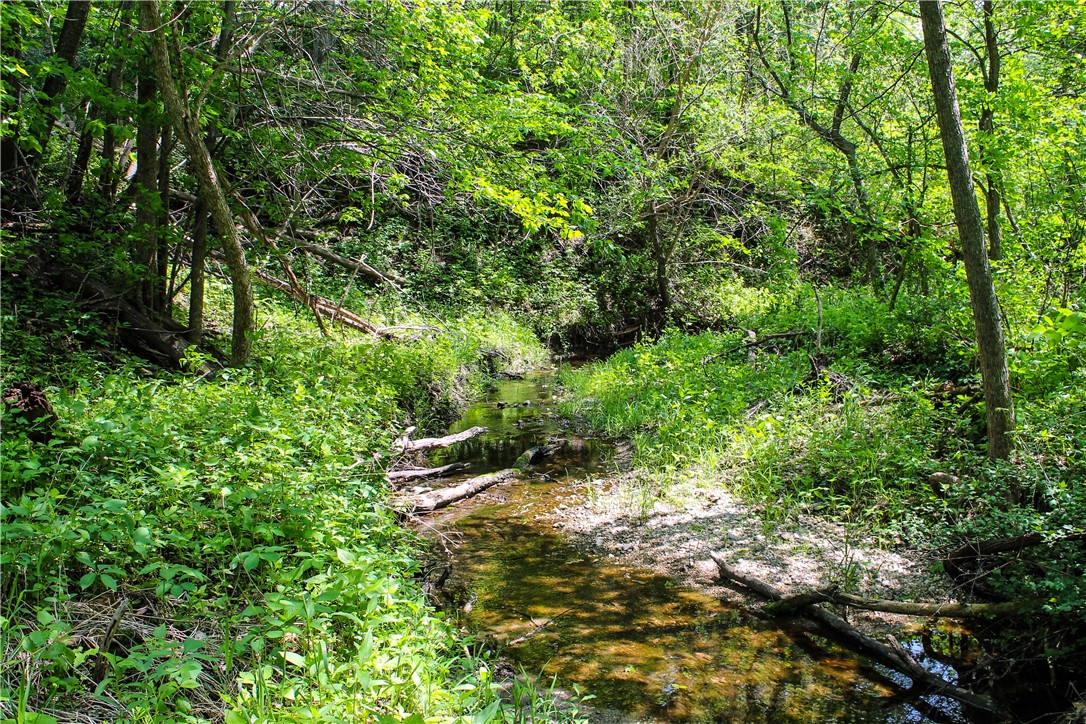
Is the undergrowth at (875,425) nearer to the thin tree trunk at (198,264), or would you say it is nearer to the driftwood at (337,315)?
the driftwood at (337,315)

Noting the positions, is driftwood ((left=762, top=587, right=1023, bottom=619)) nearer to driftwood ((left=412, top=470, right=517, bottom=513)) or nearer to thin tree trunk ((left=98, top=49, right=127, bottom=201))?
driftwood ((left=412, top=470, right=517, bottom=513))

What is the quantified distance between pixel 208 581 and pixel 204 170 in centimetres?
536

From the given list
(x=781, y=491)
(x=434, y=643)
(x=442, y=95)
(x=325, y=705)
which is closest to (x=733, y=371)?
→ (x=781, y=491)

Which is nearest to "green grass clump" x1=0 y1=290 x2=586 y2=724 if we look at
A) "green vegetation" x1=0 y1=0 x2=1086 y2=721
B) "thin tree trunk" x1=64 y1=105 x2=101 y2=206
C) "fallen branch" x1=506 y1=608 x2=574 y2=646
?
"green vegetation" x1=0 y1=0 x2=1086 y2=721

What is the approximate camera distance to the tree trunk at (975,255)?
556cm

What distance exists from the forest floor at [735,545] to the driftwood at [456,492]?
86 cm

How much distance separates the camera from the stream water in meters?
4.01

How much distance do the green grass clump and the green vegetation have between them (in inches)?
1.1

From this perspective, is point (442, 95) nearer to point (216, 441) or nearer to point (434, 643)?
point (216, 441)

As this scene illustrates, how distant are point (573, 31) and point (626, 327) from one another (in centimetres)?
827

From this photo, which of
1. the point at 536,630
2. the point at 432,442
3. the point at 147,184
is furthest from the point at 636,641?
the point at 147,184

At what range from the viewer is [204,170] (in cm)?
729

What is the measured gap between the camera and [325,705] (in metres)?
2.74

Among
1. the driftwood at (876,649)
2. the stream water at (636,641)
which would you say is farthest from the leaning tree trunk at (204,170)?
the driftwood at (876,649)
